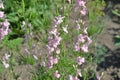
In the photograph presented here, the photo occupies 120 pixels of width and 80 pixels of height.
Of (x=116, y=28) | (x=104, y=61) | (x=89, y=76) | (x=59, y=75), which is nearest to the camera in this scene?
(x=59, y=75)

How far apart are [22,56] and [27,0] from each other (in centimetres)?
85

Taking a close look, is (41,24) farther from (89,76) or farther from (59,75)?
(59,75)

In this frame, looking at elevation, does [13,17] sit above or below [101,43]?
above

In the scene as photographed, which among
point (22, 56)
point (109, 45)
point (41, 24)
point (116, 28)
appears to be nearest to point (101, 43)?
point (109, 45)

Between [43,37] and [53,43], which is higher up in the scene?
[53,43]

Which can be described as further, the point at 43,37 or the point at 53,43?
the point at 43,37

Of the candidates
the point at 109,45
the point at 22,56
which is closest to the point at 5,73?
the point at 22,56

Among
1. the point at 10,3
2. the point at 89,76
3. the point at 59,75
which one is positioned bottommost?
the point at 89,76

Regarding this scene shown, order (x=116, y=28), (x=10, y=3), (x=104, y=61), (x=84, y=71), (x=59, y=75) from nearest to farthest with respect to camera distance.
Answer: (x=59, y=75)
(x=84, y=71)
(x=104, y=61)
(x=10, y=3)
(x=116, y=28)

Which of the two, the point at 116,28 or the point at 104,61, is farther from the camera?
the point at 116,28

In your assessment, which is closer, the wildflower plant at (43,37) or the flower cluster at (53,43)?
the flower cluster at (53,43)

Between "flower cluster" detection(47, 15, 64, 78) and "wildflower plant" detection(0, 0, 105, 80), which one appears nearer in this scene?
"flower cluster" detection(47, 15, 64, 78)

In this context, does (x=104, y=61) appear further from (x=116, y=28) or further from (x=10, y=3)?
(x=10, y=3)

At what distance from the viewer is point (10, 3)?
407 centimetres
